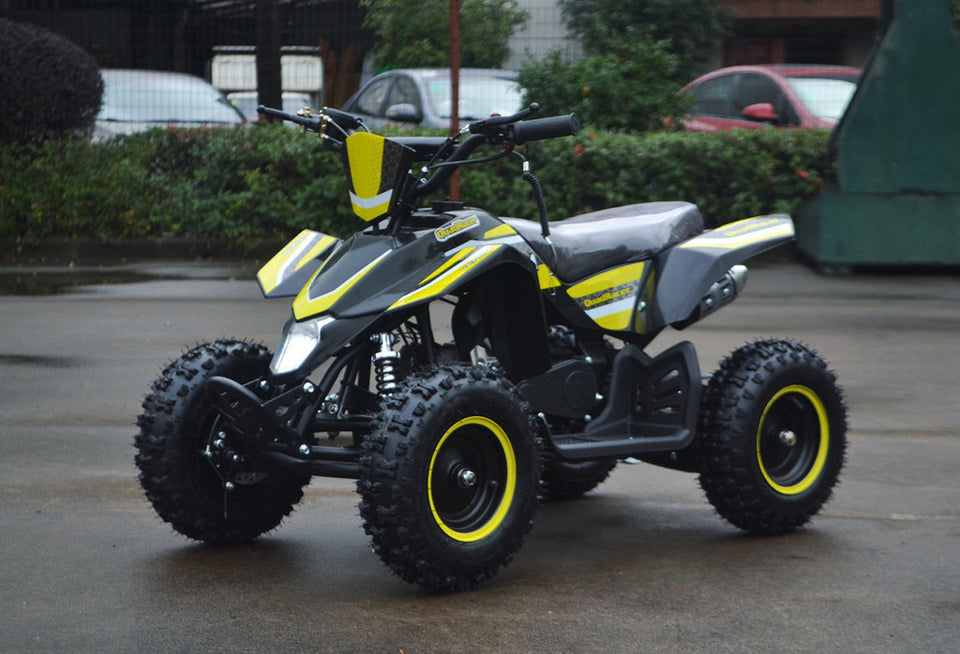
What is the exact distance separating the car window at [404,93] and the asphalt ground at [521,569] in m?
8.85

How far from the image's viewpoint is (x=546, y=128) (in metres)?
4.64

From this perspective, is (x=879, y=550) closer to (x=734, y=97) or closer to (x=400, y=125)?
(x=400, y=125)

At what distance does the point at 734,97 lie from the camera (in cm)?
1712

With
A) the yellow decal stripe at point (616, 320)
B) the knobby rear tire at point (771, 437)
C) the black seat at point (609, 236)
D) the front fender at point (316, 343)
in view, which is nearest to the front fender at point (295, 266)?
the front fender at point (316, 343)

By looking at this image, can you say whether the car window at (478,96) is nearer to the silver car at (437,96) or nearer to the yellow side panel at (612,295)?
the silver car at (437,96)

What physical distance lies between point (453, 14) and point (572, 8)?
5863 mm

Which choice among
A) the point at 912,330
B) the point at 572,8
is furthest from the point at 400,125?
the point at 912,330

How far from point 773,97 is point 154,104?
7.10 meters

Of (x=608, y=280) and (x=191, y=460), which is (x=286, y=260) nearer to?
(x=191, y=460)

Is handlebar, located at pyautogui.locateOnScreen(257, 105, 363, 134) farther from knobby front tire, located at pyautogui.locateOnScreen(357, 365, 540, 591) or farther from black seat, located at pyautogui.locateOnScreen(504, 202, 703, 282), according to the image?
→ knobby front tire, located at pyautogui.locateOnScreen(357, 365, 540, 591)

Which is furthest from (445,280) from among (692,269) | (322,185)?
(322,185)

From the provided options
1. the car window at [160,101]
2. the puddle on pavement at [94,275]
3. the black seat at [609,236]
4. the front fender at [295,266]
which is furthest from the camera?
the car window at [160,101]

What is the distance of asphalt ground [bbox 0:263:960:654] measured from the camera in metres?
4.14

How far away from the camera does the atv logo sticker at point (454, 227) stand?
187 inches
